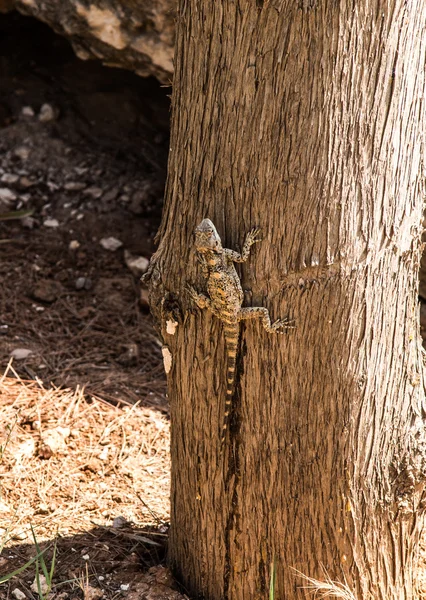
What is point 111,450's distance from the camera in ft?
12.9

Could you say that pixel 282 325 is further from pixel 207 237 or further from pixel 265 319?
pixel 207 237

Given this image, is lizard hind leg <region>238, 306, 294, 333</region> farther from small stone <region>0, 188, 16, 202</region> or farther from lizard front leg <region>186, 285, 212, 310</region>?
small stone <region>0, 188, 16, 202</region>

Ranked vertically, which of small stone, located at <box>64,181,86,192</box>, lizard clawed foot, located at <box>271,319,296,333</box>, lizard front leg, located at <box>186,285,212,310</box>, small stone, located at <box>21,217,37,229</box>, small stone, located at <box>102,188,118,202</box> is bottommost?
small stone, located at <box>21,217,37,229</box>

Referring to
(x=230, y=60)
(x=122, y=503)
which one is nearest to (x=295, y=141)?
(x=230, y=60)

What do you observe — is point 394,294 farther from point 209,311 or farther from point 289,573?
point 289,573

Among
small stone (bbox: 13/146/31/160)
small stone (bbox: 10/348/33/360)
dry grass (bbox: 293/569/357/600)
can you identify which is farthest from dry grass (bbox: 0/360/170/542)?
small stone (bbox: 13/146/31/160)

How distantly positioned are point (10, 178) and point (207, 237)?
390 cm

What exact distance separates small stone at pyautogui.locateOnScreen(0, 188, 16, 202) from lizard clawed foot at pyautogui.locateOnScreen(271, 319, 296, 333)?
3933 mm

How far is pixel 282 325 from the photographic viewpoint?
2.38 m

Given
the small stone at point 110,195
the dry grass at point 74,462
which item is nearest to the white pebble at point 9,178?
the small stone at point 110,195

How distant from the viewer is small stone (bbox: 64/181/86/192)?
577 cm

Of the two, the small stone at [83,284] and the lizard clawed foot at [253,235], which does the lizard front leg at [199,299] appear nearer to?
the lizard clawed foot at [253,235]

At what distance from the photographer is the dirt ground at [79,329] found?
10.6 feet

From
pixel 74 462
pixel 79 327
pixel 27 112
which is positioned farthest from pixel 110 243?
pixel 74 462
